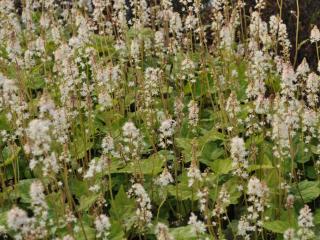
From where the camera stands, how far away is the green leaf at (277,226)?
4.00 metres

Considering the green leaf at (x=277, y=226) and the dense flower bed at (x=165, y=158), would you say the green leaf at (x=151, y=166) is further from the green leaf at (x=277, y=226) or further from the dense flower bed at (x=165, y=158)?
the green leaf at (x=277, y=226)

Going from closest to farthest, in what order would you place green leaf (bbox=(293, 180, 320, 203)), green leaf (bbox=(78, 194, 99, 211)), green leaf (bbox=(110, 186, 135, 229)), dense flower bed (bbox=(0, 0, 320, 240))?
dense flower bed (bbox=(0, 0, 320, 240)), green leaf (bbox=(78, 194, 99, 211)), green leaf (bbox=(110, 186, 135, 229)), green leaf (bbox=(293, 180, 320, 203))

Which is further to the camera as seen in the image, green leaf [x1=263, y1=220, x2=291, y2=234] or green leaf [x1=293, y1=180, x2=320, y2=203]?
green leaf [x1=293, y1=180, x2=320, y2=203]

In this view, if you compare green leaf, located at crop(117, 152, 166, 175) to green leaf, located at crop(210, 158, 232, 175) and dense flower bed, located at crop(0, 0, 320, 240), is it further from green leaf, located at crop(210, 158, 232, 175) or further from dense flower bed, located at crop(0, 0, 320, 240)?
green leaf, located at crop(210, 158, 232, 175)

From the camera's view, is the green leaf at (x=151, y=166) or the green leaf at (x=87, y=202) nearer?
the green leaf at (x=87, y=202)

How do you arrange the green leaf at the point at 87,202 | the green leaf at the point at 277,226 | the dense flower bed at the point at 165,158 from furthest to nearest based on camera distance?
the green leaf at the point at 87,202
the green leaf at the point at 277,226
the dense flower bed at the point at 165,158

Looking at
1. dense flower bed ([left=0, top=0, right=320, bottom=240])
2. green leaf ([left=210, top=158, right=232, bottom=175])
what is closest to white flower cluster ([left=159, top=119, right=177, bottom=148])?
dense flower bed ([left=0, top=0, right=320, bottom=240])

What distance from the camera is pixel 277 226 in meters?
4.04

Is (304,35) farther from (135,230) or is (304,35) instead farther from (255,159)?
(135,230)

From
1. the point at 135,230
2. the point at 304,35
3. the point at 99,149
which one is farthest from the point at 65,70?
the point at 304,35

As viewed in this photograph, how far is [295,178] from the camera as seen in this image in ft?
15.3

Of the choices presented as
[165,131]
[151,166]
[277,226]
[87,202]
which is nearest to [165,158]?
[165,131]

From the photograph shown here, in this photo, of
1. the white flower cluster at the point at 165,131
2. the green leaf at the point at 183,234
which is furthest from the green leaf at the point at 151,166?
Answer: the green leaf at the point at 183,234

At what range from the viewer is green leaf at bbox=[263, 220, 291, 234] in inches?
157
